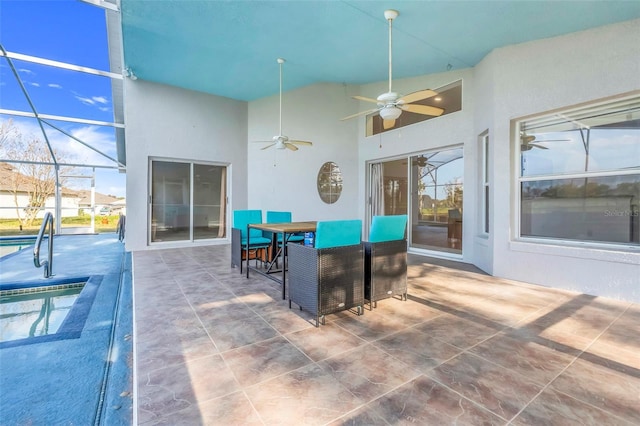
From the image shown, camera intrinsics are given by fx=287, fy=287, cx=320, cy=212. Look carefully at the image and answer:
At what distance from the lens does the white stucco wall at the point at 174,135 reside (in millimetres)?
6453

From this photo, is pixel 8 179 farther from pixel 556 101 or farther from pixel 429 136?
pixel 556 101

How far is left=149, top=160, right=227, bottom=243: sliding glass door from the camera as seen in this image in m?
6.90

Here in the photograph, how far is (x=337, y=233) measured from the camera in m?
2.66

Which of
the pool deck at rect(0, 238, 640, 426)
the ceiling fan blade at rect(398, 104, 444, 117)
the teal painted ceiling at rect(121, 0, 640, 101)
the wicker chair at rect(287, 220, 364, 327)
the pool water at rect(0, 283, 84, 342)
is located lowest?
the pool water at rect(0, 283, 84, 342)

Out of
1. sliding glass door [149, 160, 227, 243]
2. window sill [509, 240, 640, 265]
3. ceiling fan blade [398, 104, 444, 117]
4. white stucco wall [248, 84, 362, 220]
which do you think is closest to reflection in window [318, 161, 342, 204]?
white stucco wall [248, 84, 362, 220]

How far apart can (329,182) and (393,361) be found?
593cm

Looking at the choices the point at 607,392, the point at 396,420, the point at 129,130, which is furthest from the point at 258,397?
the point at 129,130

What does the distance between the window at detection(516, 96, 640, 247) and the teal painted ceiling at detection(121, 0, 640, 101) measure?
0.94 meters

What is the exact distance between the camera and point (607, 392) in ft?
5.43

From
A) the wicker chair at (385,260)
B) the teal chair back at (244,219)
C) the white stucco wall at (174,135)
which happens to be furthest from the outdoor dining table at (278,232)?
the white stucco wall at (174,135)

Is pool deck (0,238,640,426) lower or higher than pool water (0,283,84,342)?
higher

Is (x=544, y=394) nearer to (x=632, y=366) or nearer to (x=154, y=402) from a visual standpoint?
(x=632, y=366)

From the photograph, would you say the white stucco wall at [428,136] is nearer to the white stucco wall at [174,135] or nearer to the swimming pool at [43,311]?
the white stucco wall at [174,135]

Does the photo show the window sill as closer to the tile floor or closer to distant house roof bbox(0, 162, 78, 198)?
the tile floor
